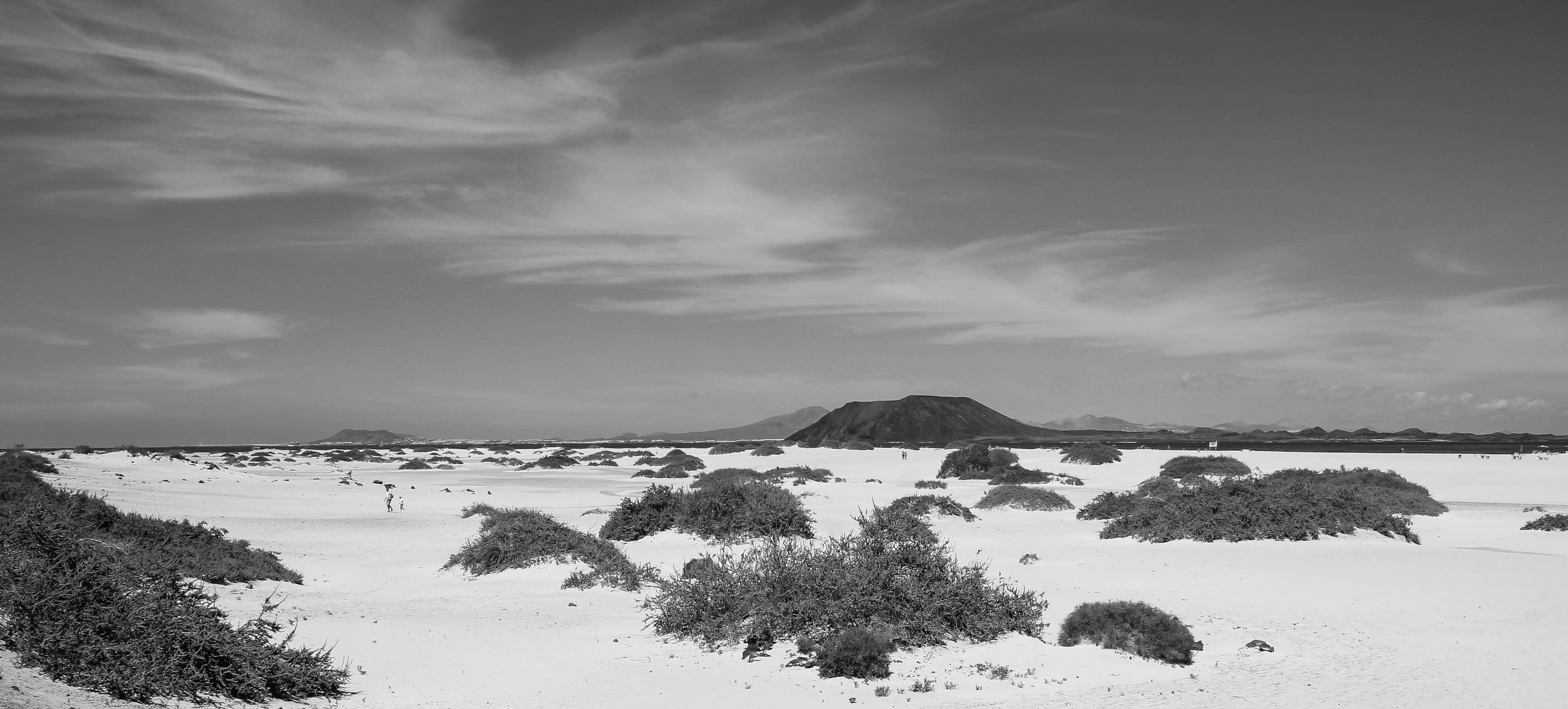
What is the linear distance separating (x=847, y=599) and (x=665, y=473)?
39849 millimetres

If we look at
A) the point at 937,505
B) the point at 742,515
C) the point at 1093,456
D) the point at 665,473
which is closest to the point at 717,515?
the point at 742,515

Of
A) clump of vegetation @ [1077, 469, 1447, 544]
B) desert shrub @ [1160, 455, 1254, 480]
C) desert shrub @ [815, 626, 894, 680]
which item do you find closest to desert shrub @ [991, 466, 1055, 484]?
desert shrub @ [1160, 455, 1254, 480]

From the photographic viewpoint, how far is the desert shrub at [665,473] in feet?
159

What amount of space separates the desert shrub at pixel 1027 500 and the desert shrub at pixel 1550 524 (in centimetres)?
1113

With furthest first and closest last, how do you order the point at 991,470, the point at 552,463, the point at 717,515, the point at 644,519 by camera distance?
the point at 552,463, the point at 991,470, the point at 644,519, the point at 717,515

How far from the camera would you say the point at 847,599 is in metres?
10.5

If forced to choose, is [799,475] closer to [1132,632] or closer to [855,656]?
[1132,632]

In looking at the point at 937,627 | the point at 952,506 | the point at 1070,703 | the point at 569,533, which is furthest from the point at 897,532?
the point at 952,506

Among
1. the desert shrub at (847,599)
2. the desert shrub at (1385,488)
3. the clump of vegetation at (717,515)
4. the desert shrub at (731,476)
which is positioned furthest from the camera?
the desert shrub at (731,476)

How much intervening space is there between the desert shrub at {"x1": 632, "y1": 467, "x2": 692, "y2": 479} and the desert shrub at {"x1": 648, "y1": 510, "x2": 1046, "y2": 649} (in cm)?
3696

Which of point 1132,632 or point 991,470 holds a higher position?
point 991,470

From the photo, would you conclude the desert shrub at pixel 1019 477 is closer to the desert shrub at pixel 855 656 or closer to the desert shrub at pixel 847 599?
the desert shrub at pixel 847 599

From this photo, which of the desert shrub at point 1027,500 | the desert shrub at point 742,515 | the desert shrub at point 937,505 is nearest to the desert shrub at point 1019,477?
the desert shrub at point 1027,500

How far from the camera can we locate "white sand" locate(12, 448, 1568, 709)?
9023 mm
